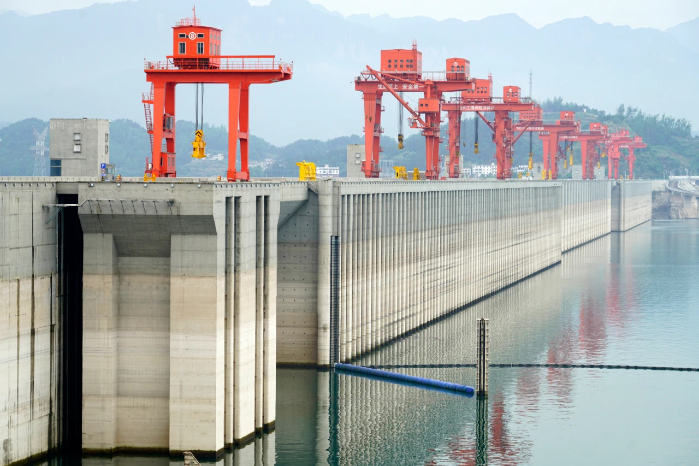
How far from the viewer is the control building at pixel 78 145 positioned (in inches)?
2108

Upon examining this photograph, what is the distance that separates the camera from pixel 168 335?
132 feet

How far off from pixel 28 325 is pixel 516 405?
85.0 ft


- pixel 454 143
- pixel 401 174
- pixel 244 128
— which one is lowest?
pixel 401 174

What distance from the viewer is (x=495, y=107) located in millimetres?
125438

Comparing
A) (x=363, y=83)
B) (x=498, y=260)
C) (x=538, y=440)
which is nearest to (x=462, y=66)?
(x=363, y=83)

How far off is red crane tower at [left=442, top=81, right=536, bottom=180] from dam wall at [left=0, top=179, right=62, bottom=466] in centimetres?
7899

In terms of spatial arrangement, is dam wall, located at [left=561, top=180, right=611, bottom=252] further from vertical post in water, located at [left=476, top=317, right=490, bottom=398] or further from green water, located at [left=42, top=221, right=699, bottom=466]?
vertical post in water, located at [left=476, top=317, right=490, bottom=398]

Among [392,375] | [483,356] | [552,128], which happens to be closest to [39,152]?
[552,128]

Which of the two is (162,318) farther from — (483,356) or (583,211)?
(583,211)

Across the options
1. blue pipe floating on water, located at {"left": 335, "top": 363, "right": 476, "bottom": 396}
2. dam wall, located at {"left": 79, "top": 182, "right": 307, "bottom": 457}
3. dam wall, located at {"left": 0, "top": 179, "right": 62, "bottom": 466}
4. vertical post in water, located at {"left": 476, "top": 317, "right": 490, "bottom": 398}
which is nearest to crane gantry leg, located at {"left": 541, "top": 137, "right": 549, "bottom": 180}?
blue pipe floating on water, located at {"left": 335, "top": 363, "right": 476, "bottom": 396}

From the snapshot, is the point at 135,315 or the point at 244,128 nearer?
the point at 135,315

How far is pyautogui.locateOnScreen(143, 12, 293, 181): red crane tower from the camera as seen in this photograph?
169 ft

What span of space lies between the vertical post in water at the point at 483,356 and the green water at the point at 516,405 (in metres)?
0.74

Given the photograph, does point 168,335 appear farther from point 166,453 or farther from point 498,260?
point 498,260
